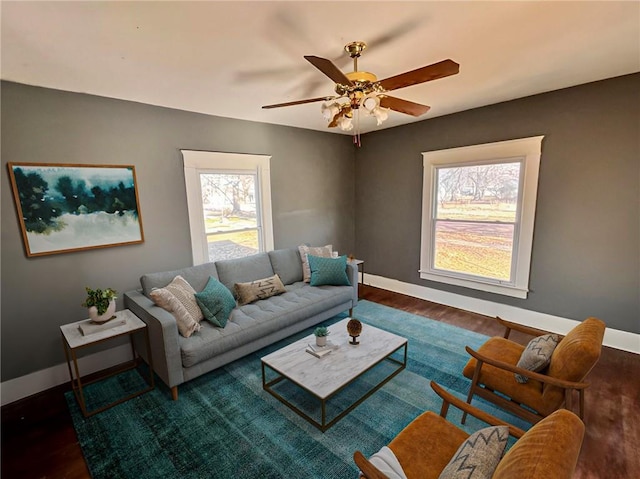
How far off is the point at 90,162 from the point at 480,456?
3.53m

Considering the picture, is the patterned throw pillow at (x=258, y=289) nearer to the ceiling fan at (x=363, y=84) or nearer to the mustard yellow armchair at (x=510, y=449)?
the ceiling fan at (x=363, y=84)

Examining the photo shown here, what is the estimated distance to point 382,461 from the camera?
1.32 meters

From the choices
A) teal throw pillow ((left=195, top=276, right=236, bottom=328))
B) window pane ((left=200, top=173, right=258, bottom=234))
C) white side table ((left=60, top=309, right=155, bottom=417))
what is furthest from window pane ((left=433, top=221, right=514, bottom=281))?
white side table ((left=60, top=309, right=155, bottom=417))

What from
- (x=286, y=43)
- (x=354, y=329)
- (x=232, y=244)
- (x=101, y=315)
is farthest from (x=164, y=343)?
(x=286, y=43)

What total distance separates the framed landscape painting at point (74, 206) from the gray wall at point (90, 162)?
0.21 feet

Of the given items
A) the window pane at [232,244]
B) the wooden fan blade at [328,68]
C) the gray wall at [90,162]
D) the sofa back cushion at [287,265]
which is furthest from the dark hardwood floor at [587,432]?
the wooden fan blade at [328,68]

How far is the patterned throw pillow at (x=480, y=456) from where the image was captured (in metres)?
1.07

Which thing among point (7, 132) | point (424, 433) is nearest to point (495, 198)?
point (424, 433)

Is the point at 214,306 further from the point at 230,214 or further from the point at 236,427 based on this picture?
the point at 230,214

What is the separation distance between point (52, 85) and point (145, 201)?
1.16 m

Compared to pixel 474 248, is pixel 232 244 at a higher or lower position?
higher

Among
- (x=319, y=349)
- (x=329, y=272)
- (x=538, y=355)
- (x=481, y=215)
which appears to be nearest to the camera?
(x=538, y=355)

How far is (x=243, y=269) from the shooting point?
3492mm

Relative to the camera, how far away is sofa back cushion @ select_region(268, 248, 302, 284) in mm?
3806
